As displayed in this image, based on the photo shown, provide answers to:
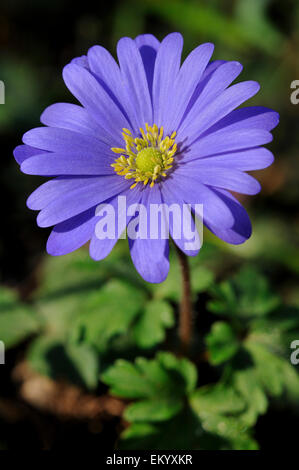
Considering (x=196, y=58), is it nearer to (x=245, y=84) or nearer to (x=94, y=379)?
(x=245, y=84)

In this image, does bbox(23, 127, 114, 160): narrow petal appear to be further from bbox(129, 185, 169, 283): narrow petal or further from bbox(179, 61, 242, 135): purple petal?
bbox(129, 185, 169, 283): narrow petal

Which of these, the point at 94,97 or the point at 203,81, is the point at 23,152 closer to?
the point at 94,97

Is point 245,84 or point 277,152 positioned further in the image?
point 277,152

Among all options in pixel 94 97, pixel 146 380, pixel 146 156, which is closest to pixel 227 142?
pixel 146 156

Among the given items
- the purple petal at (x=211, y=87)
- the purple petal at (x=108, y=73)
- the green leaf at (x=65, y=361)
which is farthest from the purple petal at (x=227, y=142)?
the green leaf at (x=65, y=361)

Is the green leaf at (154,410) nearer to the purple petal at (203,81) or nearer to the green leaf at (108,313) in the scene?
the green leaf at (108,313)

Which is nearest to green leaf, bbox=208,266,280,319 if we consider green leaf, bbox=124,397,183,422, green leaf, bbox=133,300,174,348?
green leaf, bbox=133,300,174,348

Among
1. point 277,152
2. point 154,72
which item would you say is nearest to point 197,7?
Answer: point 277,152
